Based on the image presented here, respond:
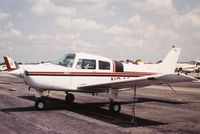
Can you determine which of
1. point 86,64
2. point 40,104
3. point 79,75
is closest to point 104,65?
point 86,64

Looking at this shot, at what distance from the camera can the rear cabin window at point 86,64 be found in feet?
46.8

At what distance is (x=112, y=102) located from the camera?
1398 cm

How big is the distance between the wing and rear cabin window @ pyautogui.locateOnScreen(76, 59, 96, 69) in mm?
973

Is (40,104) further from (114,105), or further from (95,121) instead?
(95,121)

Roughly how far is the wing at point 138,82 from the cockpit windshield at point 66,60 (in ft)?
3.72

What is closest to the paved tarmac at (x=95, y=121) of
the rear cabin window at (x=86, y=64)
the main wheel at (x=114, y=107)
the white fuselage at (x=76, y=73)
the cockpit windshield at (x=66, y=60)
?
the main wheel at (x=114, y=107)

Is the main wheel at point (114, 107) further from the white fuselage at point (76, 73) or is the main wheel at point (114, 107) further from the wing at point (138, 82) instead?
the white fuselage at point (76, 73)

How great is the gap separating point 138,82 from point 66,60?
3701mm

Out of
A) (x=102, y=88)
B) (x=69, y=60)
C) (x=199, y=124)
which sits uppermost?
(x=69, y=60)

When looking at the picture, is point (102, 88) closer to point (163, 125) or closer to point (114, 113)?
point (114, 113)

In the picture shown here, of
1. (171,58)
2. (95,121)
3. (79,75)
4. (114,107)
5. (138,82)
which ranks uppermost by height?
(171,58)

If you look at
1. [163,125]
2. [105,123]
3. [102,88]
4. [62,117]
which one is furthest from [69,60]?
[163,125]

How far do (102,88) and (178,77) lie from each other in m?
4.81

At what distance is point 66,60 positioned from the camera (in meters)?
14.2
